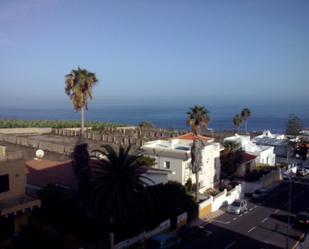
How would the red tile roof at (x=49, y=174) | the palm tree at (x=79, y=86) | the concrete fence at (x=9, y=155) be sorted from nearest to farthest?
the concrete fence at (x=9, y=155) → the red tile roof at (x=49, y=174) → the palm tree at (x=79, y=86)

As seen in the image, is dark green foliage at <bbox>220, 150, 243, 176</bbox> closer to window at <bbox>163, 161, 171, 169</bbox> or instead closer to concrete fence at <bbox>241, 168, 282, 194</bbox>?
concrete fence at <bbox>241, 168, 282, 194</bbox>

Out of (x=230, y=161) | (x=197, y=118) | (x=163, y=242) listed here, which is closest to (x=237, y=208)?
(x=197, y=118)

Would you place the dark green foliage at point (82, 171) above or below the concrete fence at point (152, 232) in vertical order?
above

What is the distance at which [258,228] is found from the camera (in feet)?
106

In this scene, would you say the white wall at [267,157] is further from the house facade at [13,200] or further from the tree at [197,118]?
the house facade at [13,200]

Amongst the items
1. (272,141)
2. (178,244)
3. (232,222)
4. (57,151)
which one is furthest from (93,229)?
(272,141)

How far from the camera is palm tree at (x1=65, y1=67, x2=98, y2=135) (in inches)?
1622

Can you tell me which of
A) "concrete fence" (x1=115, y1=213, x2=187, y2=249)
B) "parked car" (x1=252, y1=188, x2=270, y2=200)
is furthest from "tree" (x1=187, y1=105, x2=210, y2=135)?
"concrete fence" (x1=115, y1=213, x2=187, y2=249)

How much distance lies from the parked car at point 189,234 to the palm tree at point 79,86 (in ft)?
60.4

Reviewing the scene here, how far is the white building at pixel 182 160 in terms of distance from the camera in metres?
41.9

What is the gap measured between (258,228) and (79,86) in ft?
77.7

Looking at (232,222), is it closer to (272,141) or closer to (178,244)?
(178,244)

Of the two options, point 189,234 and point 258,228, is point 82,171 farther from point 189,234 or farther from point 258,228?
point 258,228

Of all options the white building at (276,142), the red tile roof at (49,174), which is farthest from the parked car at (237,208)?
the white building at (276,142)
